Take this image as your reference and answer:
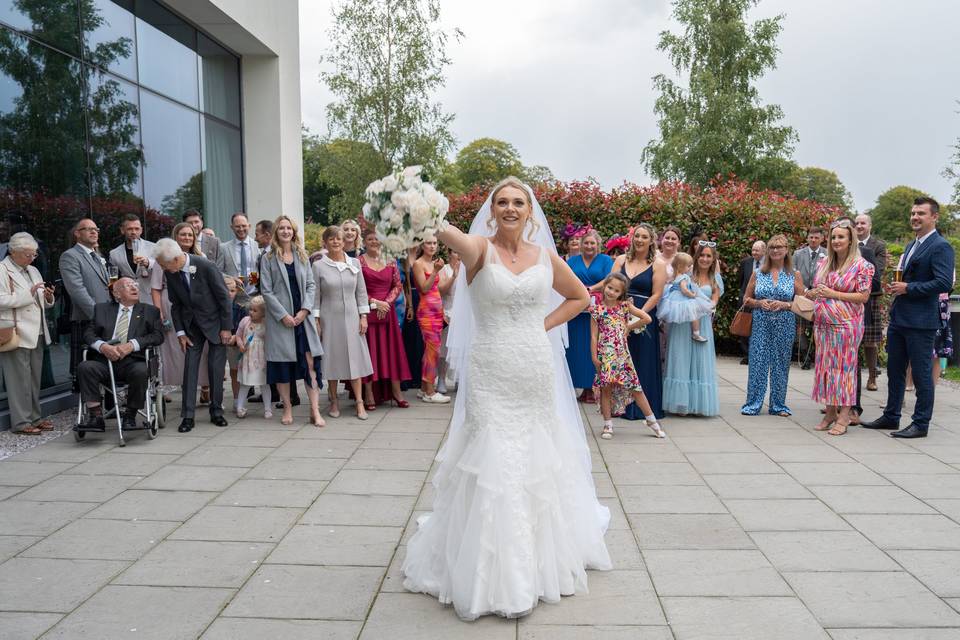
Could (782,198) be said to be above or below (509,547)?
above

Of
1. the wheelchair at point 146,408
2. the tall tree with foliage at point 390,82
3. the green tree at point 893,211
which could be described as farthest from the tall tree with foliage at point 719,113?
the green tree at point 893,211

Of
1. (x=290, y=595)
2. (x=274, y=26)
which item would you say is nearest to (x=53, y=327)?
(x=290, y=595)

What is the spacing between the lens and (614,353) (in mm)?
7559

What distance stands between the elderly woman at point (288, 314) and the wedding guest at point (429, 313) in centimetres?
157

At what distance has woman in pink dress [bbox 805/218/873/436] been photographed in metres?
7.69

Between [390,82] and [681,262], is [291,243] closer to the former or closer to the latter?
[681,262]

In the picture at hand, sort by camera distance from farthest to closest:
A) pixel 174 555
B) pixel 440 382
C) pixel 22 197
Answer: pixel 440 382 → pixel 22 197 → pixel 174 555

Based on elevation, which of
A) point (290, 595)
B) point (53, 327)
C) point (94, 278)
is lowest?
point (290, 595)

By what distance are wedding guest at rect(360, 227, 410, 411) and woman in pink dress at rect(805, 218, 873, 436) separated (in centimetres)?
459

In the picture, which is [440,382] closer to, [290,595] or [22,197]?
[22,197]

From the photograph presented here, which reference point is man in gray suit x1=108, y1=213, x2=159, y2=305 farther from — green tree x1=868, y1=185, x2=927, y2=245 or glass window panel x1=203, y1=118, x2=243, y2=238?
green tree x1=868, y1=185, x2=927, y2=245

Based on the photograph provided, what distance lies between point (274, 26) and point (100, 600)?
43.7 ft

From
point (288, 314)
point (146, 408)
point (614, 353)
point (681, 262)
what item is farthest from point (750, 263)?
point (146, 408)

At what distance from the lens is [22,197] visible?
847 centimetres
